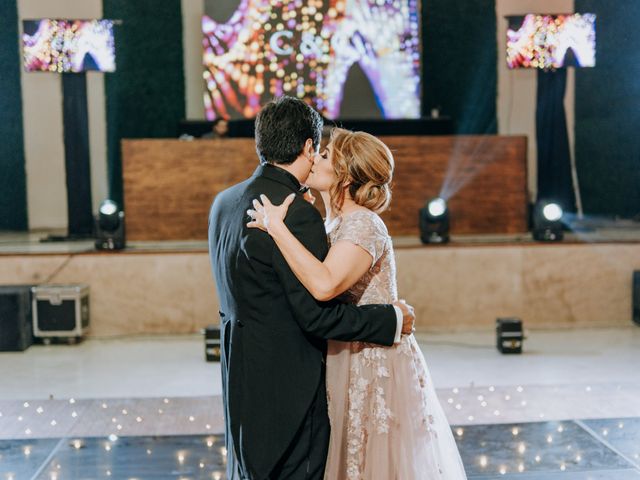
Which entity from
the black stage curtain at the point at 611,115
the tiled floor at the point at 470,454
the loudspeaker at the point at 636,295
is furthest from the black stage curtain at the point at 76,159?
the black stage curtain at the point at 611,115

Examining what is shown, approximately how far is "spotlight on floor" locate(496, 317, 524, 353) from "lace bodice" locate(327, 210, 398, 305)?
317 centimetres

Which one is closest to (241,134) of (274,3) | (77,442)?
(274,3)

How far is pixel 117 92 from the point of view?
9.80 meters

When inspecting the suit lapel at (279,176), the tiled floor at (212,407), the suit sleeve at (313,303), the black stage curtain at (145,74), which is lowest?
the tiled floor at (212,407)

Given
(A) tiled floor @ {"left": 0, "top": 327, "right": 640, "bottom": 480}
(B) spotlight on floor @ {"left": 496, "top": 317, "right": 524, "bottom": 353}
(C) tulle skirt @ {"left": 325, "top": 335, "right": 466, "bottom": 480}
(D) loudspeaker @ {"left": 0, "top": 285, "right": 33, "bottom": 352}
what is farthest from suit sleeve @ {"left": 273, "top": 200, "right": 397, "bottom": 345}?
(D) loudspeaker @ {"left": 0, "top": 285, "right": 33, "bottom": 352}

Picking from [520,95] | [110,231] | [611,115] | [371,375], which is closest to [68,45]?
[110,231]

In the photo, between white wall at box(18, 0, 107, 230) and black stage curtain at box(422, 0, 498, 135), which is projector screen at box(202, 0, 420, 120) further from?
white wall at box(18, 0, 107, 230)

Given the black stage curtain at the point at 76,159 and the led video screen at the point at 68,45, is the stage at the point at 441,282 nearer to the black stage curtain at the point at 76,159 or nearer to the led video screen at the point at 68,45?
the black stage curtain at the point at 76,159

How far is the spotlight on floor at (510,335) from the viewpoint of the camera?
5.39 m

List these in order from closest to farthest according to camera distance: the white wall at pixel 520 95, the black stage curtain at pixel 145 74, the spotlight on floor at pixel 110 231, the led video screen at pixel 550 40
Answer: the spotlight on floor at pixel 110 231, the led video screen at pixel 550 40, the black stage curtain at pixel 145 74, the white wall at pixel 520 95

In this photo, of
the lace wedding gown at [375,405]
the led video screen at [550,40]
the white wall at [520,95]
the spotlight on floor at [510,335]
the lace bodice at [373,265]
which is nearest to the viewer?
the lace bodice at [373,265]

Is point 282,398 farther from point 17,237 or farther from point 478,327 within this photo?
point 17,237

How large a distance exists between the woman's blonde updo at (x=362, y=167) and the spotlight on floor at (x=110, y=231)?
438 centimetres

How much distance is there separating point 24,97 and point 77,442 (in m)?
7.09
